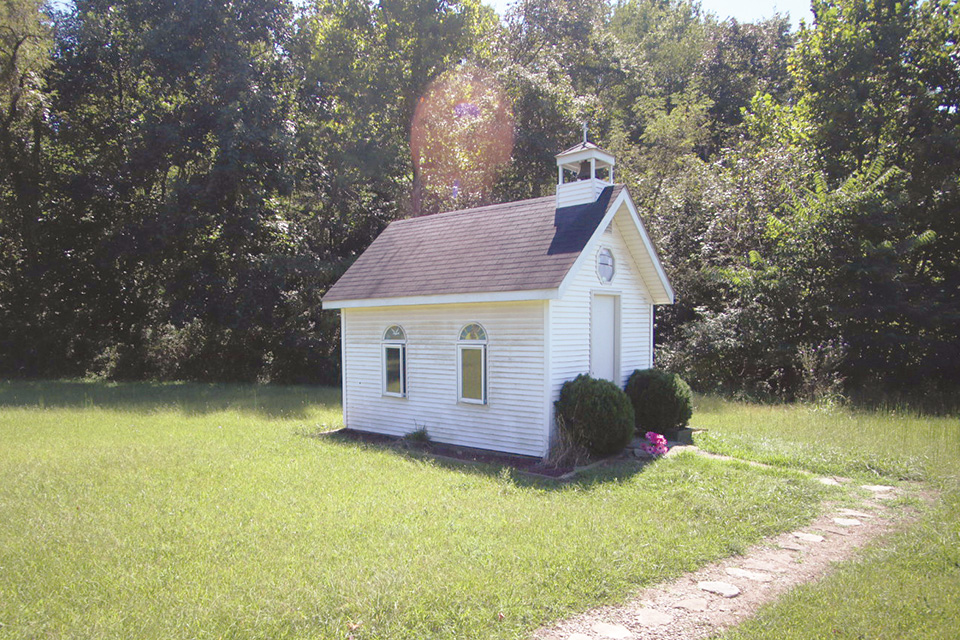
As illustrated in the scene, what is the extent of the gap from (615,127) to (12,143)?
24.5m

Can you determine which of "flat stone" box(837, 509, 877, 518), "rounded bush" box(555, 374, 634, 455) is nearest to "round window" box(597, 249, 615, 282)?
"rounded bush" box(555, 374, 634, 455)

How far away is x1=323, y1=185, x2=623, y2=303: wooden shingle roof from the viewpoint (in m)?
10.4

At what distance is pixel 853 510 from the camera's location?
739 centimetres

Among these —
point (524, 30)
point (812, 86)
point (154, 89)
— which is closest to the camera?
point (812, 86)

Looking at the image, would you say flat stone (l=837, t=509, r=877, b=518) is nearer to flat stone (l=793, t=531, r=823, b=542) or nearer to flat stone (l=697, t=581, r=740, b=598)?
flat stone (l=793, t=531, r=823, b=542)

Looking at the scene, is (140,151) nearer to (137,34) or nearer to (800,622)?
(137,34)

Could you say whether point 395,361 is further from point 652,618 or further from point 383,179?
point 383,179

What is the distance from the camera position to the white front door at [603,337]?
37.5ft

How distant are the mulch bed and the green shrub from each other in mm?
2478

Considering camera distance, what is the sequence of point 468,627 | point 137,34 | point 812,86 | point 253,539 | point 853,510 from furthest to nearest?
point 137,34
point 812,86
point 853,510
point 253,539
point 468,627

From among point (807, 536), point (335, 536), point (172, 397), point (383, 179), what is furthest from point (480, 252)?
point (383, 179)

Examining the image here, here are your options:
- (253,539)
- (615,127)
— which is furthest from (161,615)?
(615,127)

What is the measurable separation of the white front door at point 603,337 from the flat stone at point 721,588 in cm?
614

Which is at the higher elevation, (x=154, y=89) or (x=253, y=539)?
(x=154, y=89)
